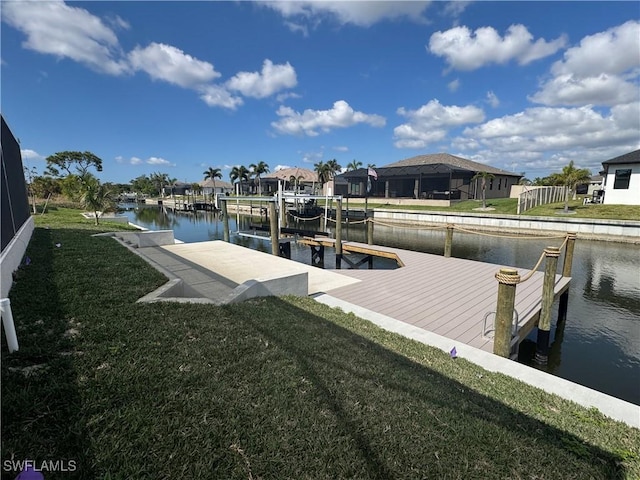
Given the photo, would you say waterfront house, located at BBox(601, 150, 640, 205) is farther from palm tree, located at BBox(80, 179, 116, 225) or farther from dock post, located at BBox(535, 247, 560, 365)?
palm tree, located at BBox(80, 179, 116, 225)

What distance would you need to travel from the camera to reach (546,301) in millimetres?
5797

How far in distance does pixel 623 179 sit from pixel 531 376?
27677mm

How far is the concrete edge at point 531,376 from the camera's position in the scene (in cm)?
311

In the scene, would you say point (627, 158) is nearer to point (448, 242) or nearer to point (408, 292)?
point (448, 242)

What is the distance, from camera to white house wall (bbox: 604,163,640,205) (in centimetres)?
2186

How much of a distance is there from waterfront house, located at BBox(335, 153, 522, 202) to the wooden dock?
76.7 ft

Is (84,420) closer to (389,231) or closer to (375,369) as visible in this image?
(375,369)

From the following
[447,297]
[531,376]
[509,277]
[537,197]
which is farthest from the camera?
[537,197]

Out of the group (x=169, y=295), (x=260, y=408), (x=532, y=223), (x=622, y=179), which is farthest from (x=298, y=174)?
(x=260, y=408)

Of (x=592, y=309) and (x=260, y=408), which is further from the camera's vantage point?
(x=592, y=309)

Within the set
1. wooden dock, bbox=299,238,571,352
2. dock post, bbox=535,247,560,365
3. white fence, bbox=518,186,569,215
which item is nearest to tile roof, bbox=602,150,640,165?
white fence, bbox=518,186,569,215

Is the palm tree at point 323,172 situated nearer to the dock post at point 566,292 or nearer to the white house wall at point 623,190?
the white house wall at point 623,190

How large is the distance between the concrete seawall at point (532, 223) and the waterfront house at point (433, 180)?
5.48 m

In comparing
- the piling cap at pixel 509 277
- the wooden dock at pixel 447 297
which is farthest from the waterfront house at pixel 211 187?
the piling cap at pixel 509 277
